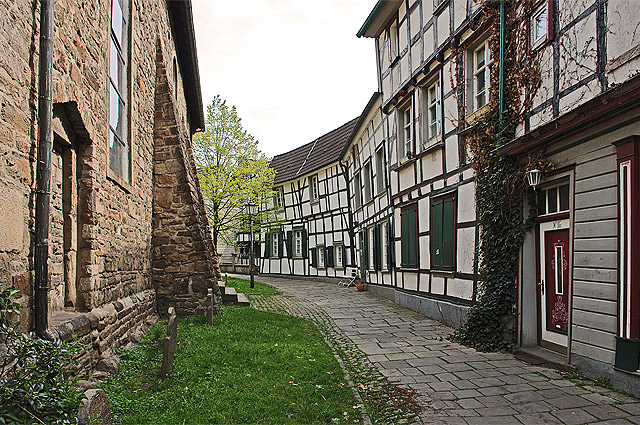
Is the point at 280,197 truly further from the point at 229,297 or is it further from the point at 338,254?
the point at 229,297

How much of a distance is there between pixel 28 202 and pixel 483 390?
483 cm

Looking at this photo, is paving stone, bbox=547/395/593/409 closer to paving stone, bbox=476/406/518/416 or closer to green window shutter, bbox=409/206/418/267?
paving stone, bbox=476/406/518/416

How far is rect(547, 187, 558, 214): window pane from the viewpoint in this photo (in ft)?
22.2

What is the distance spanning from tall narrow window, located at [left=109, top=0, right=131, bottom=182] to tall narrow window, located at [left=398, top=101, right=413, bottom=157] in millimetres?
6593

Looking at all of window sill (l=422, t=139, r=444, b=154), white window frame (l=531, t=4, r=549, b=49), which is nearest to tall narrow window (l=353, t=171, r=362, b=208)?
window sill (l=422, t=139, r=444, b=154)

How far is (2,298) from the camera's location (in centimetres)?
336

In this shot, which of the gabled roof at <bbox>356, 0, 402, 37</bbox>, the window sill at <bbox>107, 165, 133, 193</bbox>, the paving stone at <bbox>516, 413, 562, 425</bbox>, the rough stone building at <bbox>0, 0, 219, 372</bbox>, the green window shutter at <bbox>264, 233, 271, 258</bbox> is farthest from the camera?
the green window shutter at <bbox>264, 233, 271, 258</bbox>

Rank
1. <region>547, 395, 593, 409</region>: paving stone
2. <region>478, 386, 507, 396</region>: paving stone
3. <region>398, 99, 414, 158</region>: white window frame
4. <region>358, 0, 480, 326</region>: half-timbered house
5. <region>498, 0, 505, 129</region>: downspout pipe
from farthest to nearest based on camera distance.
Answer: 1. <region>398, 99, 414, 158</region>: white window frame
2. <region>358, 0, 480, 326</region>: half-timbered house
3. <region>498, 0, 505, 129</region>: downspout pipe
4. <region>478, 386, 507, 396</region>: paving stone
5. <region>547, 395, 593, 409</region>: paving stone

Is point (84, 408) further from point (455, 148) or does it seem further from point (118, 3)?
point (455, 148)

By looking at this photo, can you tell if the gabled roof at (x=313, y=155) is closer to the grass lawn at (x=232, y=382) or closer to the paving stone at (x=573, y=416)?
the grass lawn at (x=232, y=382)

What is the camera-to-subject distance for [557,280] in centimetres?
671

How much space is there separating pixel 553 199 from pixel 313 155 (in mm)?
21043

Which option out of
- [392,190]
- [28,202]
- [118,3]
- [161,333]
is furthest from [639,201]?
[392,190]

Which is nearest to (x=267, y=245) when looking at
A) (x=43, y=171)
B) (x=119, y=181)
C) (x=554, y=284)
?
(x=119, y=181)
